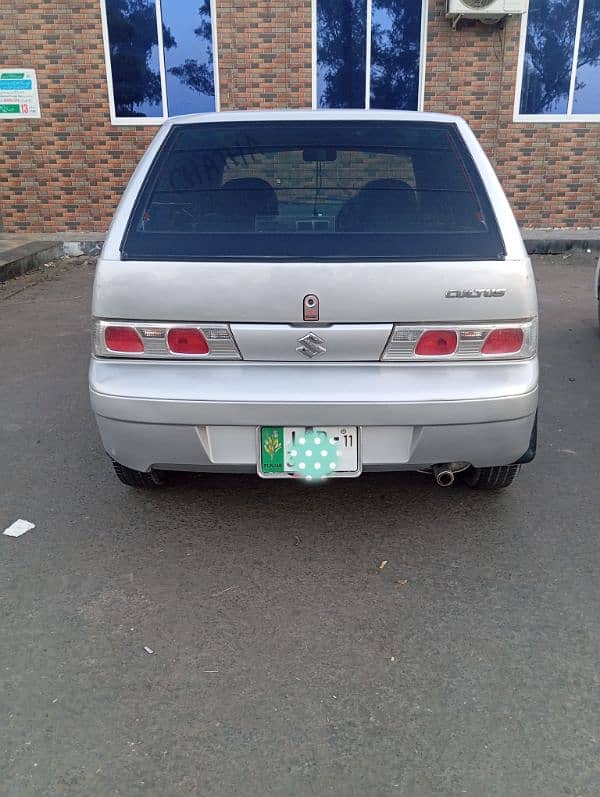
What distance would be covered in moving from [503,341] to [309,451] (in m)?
0.87

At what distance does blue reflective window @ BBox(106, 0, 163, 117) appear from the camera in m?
11.5

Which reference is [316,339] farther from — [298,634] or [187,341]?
[298,634]

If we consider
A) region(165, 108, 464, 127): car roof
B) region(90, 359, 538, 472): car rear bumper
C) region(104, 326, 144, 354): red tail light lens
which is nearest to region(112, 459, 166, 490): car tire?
region(90, 359, 538, 472): car rear bumper

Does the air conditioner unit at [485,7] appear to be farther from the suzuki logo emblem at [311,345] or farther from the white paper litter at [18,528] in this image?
the white paper litter at [18,528]

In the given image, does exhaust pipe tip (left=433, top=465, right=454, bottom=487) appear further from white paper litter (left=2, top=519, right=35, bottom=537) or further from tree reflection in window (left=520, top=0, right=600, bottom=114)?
tree reflection in window (left=520, top=0, right=600, bottom=114)

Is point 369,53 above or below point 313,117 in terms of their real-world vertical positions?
above

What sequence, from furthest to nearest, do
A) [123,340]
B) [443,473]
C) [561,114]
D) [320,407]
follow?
[561,114] → [443,473] → [123,340] → [320,407]

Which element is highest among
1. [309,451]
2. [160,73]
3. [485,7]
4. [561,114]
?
[485,7]

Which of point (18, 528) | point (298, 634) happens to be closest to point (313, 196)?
point (298, 634)

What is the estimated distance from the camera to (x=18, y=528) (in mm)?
3256

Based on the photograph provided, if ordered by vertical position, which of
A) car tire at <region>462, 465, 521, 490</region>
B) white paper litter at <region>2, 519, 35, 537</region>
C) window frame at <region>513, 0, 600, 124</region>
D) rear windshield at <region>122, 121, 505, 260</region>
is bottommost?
white paper litter at <region>2, 519, 35, 537</region>

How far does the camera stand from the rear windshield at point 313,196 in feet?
9.06

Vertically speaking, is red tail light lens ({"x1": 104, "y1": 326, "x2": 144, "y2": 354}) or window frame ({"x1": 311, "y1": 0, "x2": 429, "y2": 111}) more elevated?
window frame ({"x1": 311, "y1": 0, "x2": 429, "y2": 111})

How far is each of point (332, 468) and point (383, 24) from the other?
10.9 meters
